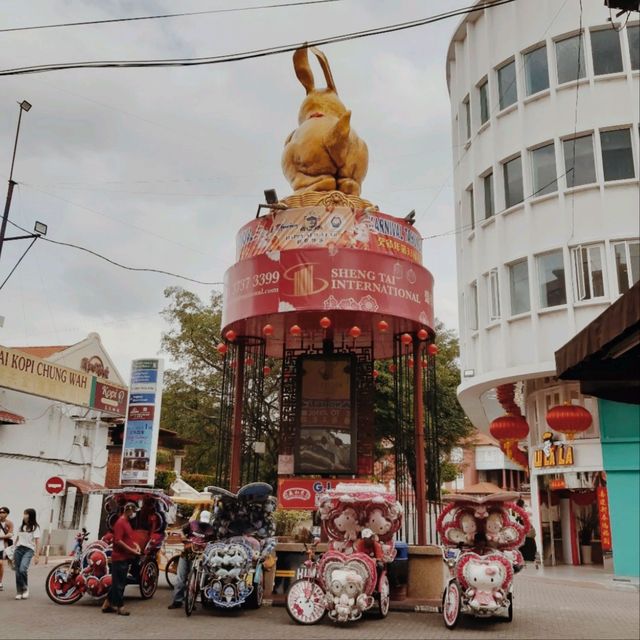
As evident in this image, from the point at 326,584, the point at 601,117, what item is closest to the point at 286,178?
the point at 601,117

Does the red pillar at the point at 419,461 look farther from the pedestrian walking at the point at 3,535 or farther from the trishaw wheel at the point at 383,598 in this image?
the pedestrian walking at the point at 3,535

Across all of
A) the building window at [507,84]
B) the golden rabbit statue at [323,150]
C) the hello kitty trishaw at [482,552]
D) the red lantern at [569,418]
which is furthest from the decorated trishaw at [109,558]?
the building window at [507,84]

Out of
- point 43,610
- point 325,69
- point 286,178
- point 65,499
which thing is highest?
point 325,69

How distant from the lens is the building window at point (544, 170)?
1791cm

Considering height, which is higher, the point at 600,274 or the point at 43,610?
the point at 600,274

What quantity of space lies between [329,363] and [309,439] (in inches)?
75.2

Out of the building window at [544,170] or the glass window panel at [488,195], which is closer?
the building window at [544,170]

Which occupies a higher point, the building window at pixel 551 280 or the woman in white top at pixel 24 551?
the building window at pixel 551 280

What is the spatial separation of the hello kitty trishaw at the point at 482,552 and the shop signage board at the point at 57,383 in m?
17.3

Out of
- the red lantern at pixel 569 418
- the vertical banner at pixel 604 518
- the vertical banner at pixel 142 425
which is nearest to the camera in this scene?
the red lantern at pixel 569 418

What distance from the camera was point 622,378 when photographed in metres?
→ 8.30

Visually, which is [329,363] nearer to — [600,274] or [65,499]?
[600,274]

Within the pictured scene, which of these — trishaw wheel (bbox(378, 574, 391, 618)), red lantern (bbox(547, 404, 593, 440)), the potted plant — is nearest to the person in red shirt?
trishaw wheel (bbox(378, 574, 391, 618))

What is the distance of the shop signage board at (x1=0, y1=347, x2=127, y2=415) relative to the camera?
74.6ft
